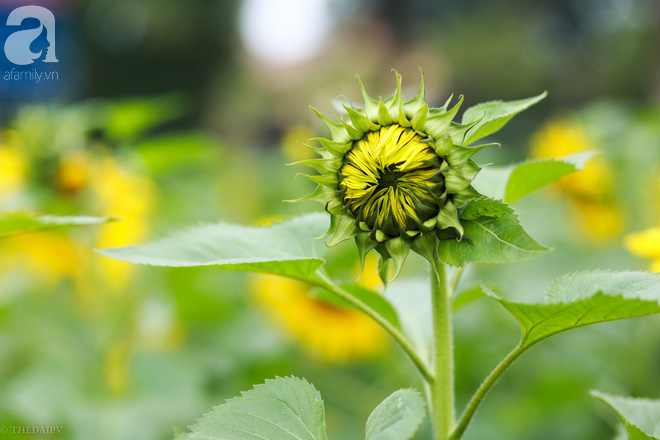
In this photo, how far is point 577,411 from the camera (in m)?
1.49

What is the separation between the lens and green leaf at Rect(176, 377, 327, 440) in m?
0.45

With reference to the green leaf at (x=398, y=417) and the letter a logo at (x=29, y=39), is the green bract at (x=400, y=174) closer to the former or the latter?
the green leaf at (x=398, y=417)

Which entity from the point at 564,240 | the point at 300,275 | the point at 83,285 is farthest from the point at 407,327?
the point at 564,240

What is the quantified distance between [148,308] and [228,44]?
10.5 meters

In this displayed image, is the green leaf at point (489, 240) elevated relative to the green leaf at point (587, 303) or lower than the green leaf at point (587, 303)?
elevated

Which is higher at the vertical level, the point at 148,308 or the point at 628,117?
the point at 628,117

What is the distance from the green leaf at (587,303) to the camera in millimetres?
404

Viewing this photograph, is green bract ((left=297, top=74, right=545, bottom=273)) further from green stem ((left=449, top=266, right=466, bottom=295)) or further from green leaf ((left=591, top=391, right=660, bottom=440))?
green leaf ((left=591, top=391, right=660, bottom=440))

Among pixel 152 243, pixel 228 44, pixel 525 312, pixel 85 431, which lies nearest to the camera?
pixel 525 312

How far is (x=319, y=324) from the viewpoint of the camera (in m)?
1.83

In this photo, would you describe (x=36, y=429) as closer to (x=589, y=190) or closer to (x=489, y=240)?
(x=489, y=240)

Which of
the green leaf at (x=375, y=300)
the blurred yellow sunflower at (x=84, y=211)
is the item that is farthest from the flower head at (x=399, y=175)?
the blurred yellow sunflower at (x=84, y=211)

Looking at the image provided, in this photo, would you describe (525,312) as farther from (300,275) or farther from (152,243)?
(152,243)

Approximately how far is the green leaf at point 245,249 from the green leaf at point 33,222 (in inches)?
1.1
